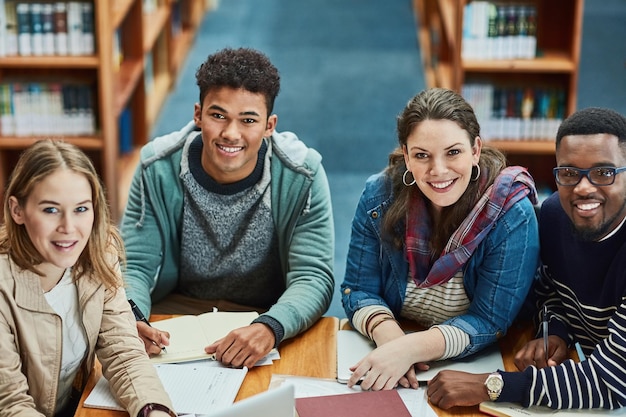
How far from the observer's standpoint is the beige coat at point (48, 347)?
6.59 ft

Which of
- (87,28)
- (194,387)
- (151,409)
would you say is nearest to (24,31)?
(87,28)

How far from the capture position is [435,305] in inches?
95.2

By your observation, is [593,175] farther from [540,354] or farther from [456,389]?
[456,389]

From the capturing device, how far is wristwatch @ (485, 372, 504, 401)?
2104 mm

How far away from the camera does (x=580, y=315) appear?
2312 millimetres

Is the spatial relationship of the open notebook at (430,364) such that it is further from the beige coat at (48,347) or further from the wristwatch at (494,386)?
the beige coat at (48,347)

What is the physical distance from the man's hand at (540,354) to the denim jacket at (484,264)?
0.08 meters

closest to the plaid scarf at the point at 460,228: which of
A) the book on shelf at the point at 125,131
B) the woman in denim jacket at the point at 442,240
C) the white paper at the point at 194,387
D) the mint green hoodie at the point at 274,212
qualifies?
the woman in denim jacket at the point at 442,240

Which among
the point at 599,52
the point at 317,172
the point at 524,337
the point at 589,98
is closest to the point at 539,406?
the point at 524,337

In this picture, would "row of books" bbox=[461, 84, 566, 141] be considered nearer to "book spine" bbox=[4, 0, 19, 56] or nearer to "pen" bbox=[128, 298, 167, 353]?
"book spine" bbox=[4, 0, 19, 56]

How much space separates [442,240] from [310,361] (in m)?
0.42

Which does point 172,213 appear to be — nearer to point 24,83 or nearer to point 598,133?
point 598,133

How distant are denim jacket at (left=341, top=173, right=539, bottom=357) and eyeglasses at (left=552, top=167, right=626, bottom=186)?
7.1 inches

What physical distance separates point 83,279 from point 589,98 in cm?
460
